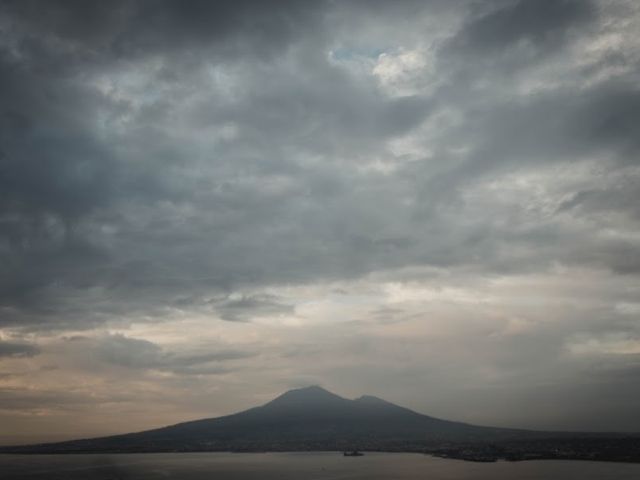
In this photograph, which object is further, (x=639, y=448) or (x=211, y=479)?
(x=639, y=448)

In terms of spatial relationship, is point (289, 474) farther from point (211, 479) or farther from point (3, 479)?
point (3, 479)

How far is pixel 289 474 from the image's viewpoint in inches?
5187

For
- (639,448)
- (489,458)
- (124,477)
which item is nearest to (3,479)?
(124,477)

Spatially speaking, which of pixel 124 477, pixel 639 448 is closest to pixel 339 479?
pixel 124 477

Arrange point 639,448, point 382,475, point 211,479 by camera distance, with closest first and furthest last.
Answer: point 211,479 < point 382,475 < point 639,448

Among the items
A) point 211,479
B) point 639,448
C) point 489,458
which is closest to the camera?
point 211,479

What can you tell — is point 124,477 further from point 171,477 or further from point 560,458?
point 560,458

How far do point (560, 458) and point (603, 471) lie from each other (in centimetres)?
5660

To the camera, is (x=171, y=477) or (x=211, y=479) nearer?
(x=211, y=479)

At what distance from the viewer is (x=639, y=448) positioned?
641ft

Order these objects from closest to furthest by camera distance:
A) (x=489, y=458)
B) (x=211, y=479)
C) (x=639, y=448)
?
(x=211, y=479) < (x=489, y=458) < (x=639, y=448)

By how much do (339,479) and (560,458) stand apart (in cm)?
9805

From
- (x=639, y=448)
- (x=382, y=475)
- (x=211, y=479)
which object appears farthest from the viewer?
(x=639, y=448)

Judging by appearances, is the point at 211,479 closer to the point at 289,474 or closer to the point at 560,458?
the point at 289,474
